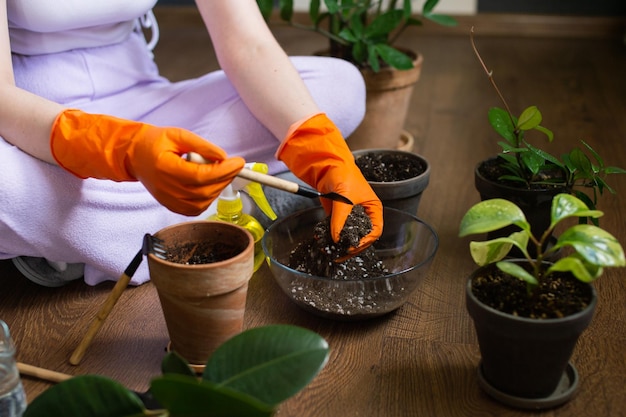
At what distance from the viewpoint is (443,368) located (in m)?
1.08

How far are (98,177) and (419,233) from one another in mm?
558

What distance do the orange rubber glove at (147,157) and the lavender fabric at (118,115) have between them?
9 centimetres

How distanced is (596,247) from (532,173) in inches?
17.5

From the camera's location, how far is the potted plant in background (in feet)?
5.49

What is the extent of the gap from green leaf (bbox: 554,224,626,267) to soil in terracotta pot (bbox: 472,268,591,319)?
0.27 ft

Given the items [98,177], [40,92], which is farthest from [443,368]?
[40,92]

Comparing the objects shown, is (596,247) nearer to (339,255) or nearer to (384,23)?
(339,255)

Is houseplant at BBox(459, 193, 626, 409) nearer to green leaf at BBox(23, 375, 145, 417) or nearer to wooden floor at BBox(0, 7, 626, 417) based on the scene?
wooden floor at BBox(0, 7, 626, 417)

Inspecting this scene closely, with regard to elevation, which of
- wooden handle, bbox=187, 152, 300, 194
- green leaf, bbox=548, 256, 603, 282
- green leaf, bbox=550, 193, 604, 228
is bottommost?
green leaf, bbox=548, 256, 603, 282

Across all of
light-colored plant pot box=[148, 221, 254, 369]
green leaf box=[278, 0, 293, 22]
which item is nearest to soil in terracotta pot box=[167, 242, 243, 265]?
light-colored plant pot box=[148, 221, 254, 369]

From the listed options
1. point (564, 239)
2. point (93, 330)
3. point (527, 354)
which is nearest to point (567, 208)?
point (564, 239)

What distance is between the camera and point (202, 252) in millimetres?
1083

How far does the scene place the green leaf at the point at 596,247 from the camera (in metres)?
0.87

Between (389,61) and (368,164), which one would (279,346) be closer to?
(368,164)
